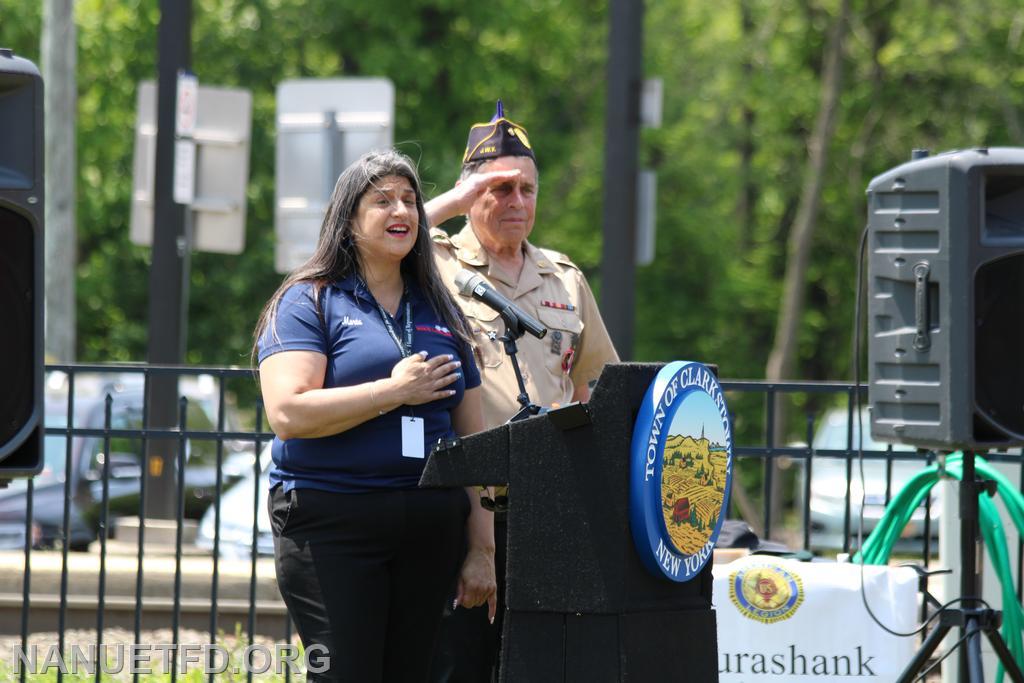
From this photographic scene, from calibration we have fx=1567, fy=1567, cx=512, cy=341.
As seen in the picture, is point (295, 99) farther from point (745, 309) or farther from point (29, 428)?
point (745, 309)

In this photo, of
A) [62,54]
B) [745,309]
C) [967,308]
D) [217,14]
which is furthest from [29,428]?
[745,309]

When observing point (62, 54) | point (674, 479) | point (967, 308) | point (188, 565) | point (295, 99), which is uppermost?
point (62, 54)

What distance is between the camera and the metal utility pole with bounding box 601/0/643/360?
10.7m

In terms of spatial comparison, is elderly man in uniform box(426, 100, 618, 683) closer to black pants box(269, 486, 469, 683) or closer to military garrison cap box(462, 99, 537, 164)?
military garrison cap box(462, 99, 537, 164)

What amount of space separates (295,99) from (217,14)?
13.2 m

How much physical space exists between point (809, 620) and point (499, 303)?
78.2 inches

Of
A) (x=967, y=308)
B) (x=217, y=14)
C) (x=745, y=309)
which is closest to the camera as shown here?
(x=967, y=308)

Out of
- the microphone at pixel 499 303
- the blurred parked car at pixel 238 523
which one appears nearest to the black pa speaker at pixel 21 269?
the microphone at pixel 499 303

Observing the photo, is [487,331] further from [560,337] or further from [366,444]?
[366,444]

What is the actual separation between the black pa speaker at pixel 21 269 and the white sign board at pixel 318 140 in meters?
4.85

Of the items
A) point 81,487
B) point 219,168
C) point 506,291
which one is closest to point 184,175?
point 219,168

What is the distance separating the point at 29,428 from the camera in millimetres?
3943

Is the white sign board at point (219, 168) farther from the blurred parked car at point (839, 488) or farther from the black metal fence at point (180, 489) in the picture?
the blurred parked car at point (839, 488)

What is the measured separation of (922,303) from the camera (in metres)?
4.68
